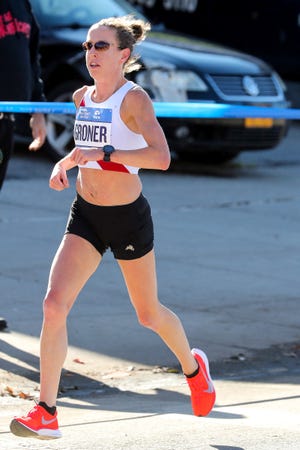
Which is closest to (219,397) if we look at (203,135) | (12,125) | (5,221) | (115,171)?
(115,171)

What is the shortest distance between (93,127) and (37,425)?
50.4 inches

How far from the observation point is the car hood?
14539mm

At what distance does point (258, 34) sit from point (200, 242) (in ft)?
36.9

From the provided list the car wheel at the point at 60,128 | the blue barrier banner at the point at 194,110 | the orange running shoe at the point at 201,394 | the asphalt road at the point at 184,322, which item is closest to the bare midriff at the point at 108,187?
the orange running shoe at the point at 201,394

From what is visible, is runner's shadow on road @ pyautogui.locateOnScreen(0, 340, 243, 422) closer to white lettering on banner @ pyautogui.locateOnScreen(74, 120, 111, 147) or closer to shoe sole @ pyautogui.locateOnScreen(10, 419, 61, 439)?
shoe sole @ pyautogui.locateOnScreen(10, 419, 61, 439)

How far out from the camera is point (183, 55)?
14789 millimetres

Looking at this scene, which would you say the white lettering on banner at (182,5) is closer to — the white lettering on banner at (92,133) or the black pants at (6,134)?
the black pants at (6,134)

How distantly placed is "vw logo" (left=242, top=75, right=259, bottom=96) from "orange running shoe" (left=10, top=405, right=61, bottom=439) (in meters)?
9.71

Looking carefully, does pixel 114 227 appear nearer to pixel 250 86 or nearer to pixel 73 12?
pixel 250 86

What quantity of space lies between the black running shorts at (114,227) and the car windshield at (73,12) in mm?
9886

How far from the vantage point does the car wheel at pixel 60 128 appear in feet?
48.3

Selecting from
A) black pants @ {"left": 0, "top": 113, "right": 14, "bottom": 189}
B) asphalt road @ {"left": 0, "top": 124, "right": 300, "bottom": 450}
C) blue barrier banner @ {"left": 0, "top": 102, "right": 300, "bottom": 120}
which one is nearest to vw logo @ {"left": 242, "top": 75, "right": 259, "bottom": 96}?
asphalt road @ {"left": 0, "top": 124, "right": 300, "bottom": 450}

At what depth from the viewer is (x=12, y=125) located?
25.2ft

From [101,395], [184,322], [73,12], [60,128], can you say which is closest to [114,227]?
[101,395]
